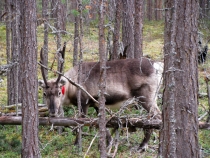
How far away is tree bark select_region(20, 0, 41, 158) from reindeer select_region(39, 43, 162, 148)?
1802 millimetres

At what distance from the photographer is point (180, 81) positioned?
5.12 meters

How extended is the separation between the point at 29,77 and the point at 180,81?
8.91 ft

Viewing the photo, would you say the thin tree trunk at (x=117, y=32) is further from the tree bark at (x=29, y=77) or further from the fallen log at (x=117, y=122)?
the tree bark at (x=29, y=77)

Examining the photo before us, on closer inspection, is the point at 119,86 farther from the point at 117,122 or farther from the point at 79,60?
the point at 117,122

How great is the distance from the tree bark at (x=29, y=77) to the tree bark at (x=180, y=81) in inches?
96.7

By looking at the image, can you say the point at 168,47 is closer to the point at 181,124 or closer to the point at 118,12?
the point at 181,124

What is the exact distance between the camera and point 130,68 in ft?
29.5

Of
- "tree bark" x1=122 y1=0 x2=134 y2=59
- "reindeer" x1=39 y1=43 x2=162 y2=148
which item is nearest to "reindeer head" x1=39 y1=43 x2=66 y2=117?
"reindeer" x1=39 y1=43 x2=162 y2=148

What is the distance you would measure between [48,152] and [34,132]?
1.79m

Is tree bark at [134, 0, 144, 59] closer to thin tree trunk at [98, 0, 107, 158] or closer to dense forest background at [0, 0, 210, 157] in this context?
dense forest background at [0, 0, 210, 157]

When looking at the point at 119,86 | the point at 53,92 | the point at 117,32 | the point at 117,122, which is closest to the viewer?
the point at 117,122

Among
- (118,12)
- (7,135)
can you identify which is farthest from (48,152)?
(118,12)

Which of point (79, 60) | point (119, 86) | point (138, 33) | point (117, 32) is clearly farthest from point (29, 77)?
point (138, 33)

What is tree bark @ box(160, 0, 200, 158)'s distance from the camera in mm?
4850
